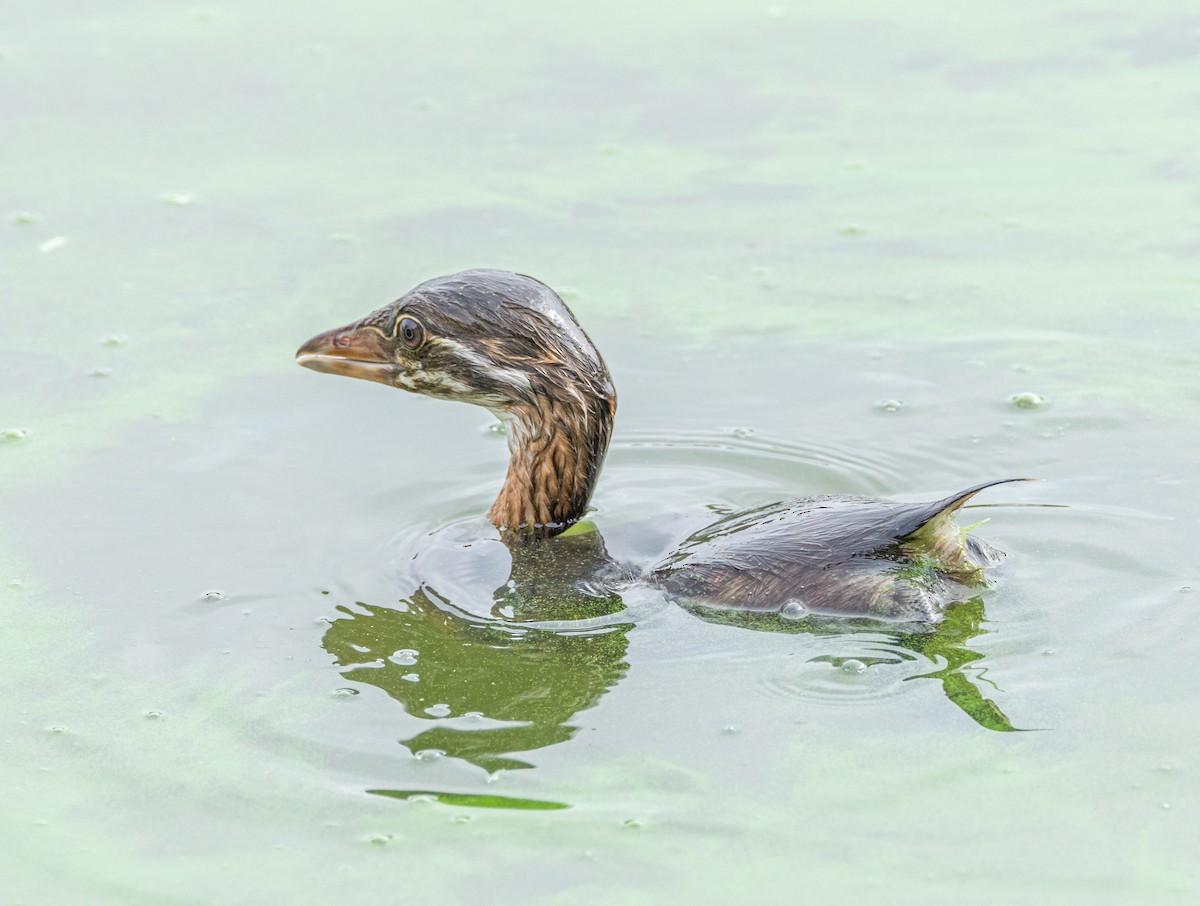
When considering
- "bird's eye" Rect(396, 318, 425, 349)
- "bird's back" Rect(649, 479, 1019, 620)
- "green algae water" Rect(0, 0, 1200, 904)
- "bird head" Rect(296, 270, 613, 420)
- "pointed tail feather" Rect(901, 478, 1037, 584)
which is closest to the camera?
"green algae water" Rect(0, 0, 1200, 904)

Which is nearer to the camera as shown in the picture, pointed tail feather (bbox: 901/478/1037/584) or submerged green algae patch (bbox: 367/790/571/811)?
submerged green algae patch (bbox: 367/790/571/811)

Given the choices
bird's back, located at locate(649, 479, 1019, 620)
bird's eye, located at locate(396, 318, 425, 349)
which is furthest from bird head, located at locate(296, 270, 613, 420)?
bird's back, located at locate(649, 479, 1019, 620)

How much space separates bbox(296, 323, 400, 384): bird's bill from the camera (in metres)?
6.25

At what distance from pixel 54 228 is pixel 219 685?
443cm

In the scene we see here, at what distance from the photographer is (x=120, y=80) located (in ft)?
34.7

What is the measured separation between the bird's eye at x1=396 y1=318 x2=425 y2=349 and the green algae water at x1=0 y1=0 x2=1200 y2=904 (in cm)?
76

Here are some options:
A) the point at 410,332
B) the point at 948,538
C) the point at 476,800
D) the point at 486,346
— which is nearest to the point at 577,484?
the point at 486,346

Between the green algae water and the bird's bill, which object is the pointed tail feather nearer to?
the green algae water

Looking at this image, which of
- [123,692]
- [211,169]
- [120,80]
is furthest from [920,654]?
[120,80]

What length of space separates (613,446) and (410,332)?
4.14ft

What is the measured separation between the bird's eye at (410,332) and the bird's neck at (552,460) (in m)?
0.43

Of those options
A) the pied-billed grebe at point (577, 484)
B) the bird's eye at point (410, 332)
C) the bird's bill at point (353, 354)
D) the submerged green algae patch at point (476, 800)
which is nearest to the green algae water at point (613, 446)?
the submerged green algae patch at point (476, 800)

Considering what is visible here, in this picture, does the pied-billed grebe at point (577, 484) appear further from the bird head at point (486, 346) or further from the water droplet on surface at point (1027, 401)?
the water droplet on surface at point (1027, 401)

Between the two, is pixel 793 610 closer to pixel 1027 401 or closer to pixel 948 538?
pixel 948 538
